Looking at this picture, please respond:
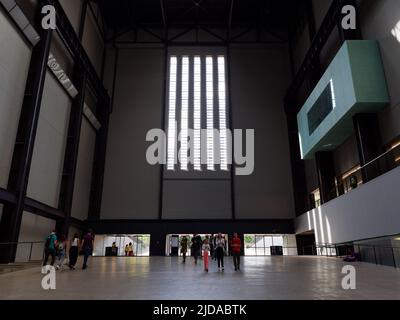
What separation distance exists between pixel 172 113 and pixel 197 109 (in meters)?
3.21

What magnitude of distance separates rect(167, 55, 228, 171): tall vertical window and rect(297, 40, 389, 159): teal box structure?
14098 mm

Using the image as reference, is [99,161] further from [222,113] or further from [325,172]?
[325,172]

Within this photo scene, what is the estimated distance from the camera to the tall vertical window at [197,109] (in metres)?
36.6

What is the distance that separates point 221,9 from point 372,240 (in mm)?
34405

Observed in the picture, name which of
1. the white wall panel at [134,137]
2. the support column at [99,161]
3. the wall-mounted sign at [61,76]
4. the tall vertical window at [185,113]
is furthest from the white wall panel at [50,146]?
the tall vertical window at [185,113]

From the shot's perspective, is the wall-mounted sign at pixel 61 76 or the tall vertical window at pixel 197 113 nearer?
the wall-mounted sign at pixel 61 76

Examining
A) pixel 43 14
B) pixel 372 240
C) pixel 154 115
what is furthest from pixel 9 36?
pixel 372 240

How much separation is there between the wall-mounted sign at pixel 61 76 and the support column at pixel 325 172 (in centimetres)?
2465

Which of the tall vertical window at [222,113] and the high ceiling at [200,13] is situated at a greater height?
the high ceiling at [200,13]

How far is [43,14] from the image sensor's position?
76.3ft

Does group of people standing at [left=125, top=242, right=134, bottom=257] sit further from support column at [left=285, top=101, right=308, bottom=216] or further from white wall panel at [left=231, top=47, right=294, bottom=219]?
support column at [left=285, top=101, right=308, bottom=216]

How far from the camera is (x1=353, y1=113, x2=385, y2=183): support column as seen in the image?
66.0ft

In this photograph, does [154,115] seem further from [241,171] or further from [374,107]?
[374,107]

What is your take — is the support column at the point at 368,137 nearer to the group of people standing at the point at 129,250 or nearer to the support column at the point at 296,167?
the support column at the point at 296,167
